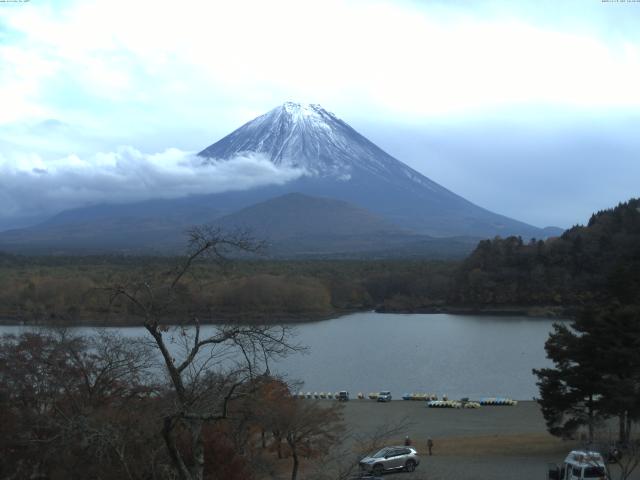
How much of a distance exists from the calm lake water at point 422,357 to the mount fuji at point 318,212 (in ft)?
188

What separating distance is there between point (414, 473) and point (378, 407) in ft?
29.8

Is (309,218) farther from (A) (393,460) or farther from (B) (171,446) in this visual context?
(B) (171,446)

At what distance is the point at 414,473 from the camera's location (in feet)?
32.4

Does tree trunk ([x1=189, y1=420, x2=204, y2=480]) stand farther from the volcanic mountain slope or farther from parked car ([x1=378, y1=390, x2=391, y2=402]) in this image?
the volcanic mountain slope

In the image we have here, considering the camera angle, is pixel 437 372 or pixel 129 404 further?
pixel 437 372

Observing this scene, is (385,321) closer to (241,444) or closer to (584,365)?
(584,365)

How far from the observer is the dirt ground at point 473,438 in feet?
33.8

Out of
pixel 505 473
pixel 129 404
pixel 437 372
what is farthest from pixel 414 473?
pixel 437 372

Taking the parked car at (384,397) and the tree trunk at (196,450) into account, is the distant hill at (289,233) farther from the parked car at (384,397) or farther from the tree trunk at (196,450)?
the tree trunk at (196,450)

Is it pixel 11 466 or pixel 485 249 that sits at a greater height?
pixel 485 249

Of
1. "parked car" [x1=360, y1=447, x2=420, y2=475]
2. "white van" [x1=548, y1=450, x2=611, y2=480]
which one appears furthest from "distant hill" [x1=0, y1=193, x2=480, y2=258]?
"white van" [x1=548, y1=450, x2=611, y2=480]

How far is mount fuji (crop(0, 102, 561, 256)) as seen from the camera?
10569 cm

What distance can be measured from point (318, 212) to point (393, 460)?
108929 mm

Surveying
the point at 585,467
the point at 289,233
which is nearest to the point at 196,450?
the point at 585,467
